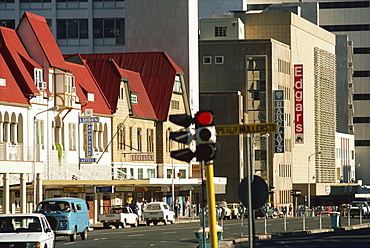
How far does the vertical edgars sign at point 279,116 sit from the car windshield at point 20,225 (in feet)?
297

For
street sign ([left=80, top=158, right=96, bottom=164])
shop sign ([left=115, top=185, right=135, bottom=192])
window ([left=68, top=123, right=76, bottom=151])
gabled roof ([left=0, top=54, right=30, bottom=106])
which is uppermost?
gabled roof ([left=0, top=54, right=30, bottom=106])

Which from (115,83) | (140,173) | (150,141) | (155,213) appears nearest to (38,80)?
(155,213)

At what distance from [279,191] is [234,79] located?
1519 centimetres

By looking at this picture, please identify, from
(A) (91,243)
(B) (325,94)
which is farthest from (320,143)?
(A) (91,243)

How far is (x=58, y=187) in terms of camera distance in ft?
205

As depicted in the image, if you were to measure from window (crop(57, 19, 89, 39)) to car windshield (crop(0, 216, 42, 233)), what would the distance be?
7148 cm

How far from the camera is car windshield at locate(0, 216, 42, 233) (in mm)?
24688

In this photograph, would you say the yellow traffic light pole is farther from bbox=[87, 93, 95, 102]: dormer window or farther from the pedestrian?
bbox=[87, 93, 95, 102]: dormer window

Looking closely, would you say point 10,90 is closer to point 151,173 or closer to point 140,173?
point 140,173

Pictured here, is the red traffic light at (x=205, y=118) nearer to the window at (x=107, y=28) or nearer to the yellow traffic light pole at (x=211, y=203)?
the yellow traffic light pole at (x=211, y=203)

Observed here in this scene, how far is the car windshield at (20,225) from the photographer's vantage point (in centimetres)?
2469

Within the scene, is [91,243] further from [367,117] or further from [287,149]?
[367,117]

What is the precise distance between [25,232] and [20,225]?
119 centimetres

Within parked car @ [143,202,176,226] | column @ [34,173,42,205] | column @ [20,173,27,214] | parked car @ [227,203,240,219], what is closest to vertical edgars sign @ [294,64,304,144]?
parked car @ [227,203,240,219]
